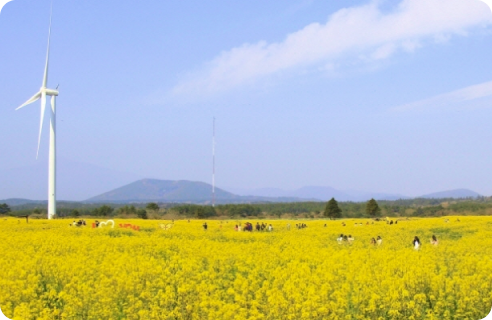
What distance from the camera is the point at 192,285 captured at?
35.8 feet

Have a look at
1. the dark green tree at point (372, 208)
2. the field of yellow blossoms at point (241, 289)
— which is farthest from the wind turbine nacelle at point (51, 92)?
the dark green tree at point (372, 208)

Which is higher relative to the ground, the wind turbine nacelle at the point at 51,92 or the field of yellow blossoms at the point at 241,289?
the wind turbine nacelle at the point at 51,92

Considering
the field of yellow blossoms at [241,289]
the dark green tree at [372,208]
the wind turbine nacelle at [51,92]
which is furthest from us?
the dark green tree at [372,208]

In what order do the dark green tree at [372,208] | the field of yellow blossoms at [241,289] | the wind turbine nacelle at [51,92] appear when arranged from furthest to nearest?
the dark green tree at [372,208]
the wind turbine nacelle at [51,92]
the field of yellow blossoms at [241,289]

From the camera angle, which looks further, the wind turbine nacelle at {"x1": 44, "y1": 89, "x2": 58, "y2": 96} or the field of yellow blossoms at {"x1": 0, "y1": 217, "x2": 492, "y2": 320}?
the wind turbine nacelle at {"x1": 44, "y1": 89, "x2": 58, "y2": 96}

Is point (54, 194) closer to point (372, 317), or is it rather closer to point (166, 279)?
point (166, 279)

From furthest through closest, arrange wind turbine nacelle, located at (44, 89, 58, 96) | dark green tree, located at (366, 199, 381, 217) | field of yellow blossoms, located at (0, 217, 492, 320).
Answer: dark green tree, located at (366, 199, 381, 217), wind turbine nacelle, located at (44, 89, 58, 96), field of yellow blossoms, located at (0, 217, 492, 320)

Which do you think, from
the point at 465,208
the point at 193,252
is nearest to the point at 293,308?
the point at 193,252

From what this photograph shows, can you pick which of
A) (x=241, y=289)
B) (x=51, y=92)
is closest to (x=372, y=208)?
(x=51, y=92)

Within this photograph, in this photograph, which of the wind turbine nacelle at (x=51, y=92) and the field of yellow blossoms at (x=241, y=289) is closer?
the field of yellow blossoms at (x=241, y=289)

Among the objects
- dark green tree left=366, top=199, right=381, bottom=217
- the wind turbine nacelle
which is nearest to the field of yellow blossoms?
the wind turbine nacelle

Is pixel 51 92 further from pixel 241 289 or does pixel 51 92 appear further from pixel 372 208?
pixel 372 208

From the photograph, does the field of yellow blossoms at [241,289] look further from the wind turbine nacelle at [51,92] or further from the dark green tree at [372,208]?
the dark green tree at [372,208]

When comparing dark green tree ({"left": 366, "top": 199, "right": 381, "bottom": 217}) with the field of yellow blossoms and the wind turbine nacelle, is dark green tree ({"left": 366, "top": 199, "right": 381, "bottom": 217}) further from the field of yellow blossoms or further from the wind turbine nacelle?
the field of yellow blossoms
